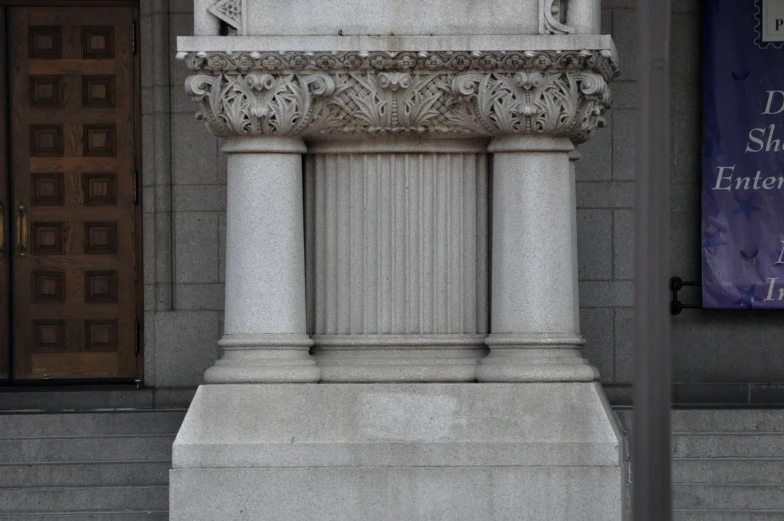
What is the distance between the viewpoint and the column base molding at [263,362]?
10344 millimetres

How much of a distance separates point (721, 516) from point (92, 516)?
4.40 meters

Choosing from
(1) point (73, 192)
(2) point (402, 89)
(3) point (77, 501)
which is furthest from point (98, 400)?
(2) point (402, 89)

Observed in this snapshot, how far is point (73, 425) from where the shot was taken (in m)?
12.3

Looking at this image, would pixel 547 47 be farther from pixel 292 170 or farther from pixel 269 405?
pixel 269 405

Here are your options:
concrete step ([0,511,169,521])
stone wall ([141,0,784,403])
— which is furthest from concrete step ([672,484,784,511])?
concrete step ([0,511,169,521])

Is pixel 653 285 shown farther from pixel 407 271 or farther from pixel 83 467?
pixel 83 467

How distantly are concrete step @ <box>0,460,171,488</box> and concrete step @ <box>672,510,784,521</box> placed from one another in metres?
3.76

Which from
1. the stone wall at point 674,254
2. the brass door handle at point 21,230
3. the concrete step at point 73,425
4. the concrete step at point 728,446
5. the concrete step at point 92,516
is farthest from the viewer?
the brass door handle at point 21,230

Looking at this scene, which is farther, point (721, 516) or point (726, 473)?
point (726, 473)

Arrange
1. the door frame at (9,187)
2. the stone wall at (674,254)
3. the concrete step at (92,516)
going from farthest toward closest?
1. the door frame at (9,187)
2. the stone wall at (674,254)
3. the concrete step at (92,516)

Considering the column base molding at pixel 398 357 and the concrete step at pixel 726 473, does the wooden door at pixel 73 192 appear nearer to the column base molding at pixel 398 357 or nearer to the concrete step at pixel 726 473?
the column base molding at pixel 398 357

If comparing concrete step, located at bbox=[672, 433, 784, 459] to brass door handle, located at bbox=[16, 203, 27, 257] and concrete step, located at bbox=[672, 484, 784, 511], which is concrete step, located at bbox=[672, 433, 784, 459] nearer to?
concrete step, located at bbox=[672, 484, 784, 511]

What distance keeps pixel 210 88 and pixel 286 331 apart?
1710 mm

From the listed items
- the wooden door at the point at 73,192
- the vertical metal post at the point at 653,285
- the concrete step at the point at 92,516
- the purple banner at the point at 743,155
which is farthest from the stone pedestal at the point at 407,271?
the wooden door at the point at 73,192
